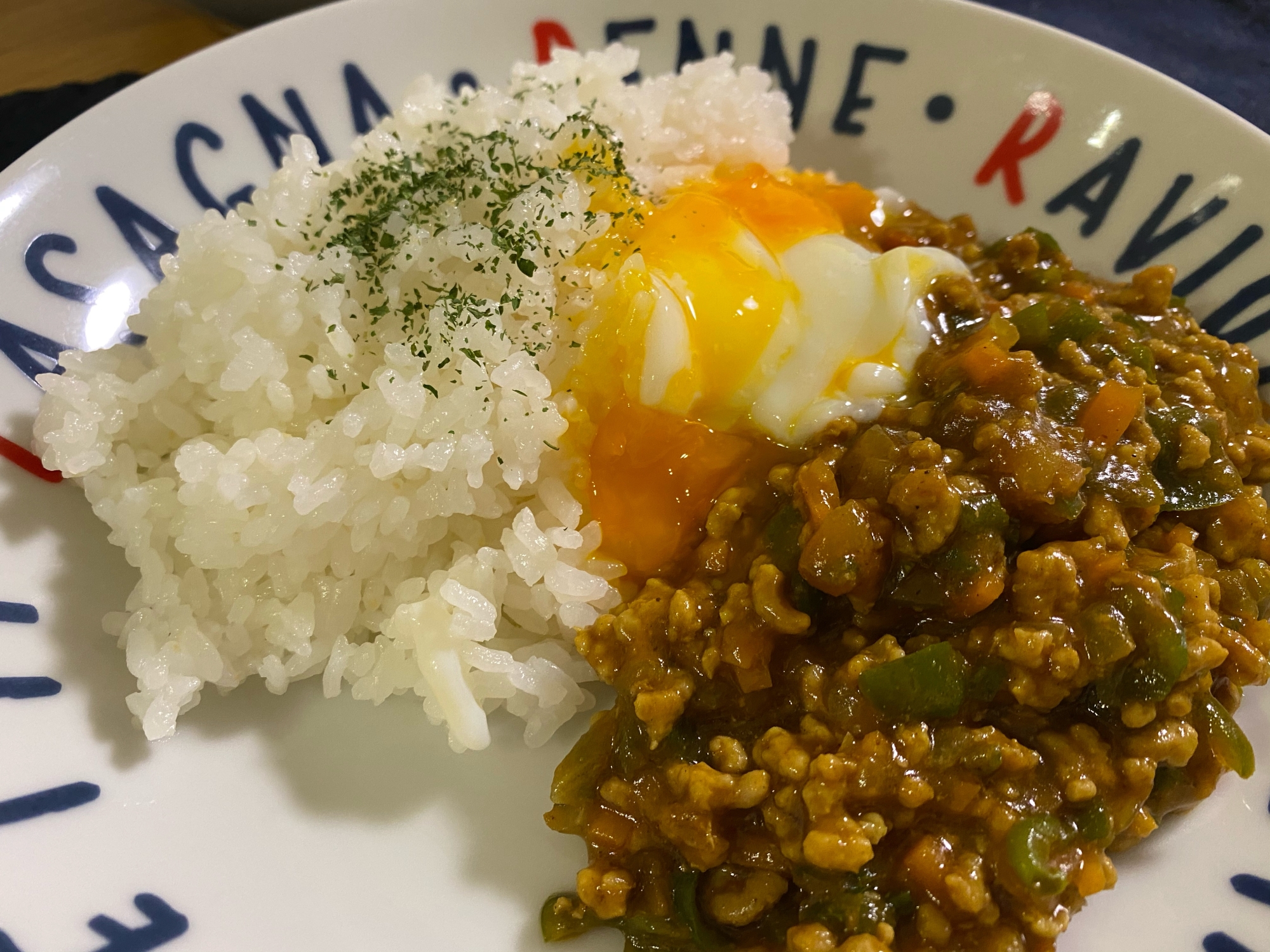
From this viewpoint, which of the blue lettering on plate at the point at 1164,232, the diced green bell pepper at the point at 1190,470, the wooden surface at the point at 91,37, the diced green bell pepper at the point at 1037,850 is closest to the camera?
the diced green bell pepper at the point at 1037,850

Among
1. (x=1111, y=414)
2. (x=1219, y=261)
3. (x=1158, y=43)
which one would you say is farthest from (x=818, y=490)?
(x=1158, y=43)

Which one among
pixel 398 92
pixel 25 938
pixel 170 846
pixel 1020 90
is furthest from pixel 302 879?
pixel 1020 90

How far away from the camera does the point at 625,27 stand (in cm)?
436

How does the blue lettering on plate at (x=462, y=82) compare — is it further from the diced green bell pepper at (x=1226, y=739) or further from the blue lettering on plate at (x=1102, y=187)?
the diced green bell pepper at (x=1226, y=739)

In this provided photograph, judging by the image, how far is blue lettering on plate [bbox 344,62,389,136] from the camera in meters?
4.11

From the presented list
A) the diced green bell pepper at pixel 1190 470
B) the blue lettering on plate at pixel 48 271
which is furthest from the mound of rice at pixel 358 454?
the diced green bell pepper at pixel 1190 470

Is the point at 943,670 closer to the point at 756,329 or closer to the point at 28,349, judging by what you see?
the point at 756,329

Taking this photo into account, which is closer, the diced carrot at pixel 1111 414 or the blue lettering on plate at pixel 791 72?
the diced carrot at pixel 1111 414

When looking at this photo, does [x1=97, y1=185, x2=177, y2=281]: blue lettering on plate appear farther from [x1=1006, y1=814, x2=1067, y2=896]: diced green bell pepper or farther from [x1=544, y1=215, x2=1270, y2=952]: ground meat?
[x1=1006, y1=814, x2=1067, y2=896]: diced green bell pepper

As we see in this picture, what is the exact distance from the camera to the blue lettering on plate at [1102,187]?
146 inches

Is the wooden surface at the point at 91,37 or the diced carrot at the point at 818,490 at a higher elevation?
the wooden surface at the point at 91,37

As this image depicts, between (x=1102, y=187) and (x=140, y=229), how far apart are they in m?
4.00

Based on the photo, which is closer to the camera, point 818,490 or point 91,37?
point 818,490

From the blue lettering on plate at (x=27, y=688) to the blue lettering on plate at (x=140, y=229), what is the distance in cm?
163
